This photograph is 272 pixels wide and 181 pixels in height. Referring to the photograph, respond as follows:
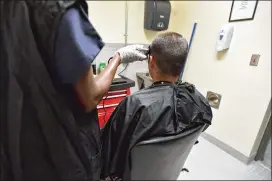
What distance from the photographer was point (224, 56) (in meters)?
2.15

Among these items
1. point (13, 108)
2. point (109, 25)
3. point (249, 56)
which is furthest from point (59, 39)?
point (249, 56)

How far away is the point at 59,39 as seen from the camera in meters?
0.52

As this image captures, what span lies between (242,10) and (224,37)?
0.31 metres

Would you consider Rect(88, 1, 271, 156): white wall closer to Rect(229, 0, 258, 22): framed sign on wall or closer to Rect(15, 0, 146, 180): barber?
Rect(229, 0, 258, 22): framed sign on wall

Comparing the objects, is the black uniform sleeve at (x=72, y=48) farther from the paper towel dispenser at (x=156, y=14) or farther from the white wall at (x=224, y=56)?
the paper towel dispenser at (x=156, y=14)

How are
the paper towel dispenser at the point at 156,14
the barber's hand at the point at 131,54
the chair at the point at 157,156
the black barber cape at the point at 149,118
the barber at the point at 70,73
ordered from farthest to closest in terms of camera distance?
the paper towel dispenser at the point at 156,14 → the barber's hand at the point at 131,54 → the black barber cape at the point at 149,118 → the chair at the point at 157,156 → the barber at the point at 70,73

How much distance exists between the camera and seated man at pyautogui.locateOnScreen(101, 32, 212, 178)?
34.0 inches

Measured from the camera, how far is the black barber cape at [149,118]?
2.81 feet

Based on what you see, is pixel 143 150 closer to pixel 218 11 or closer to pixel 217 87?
pixel 217 87

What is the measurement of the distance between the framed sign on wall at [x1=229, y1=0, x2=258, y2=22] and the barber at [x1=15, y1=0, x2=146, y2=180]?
1.84 metres

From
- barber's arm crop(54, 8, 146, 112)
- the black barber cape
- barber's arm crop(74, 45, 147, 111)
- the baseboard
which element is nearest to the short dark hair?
the black barber cape

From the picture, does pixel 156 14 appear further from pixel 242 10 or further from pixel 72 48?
pixel 72 48

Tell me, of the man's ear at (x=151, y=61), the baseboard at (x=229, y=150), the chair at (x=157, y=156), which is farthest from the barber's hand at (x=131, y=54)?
the baseboard at (x=229, y=150)

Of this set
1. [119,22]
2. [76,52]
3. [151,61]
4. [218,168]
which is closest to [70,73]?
[76,52]
